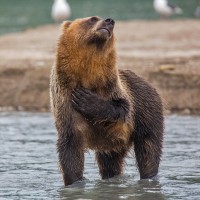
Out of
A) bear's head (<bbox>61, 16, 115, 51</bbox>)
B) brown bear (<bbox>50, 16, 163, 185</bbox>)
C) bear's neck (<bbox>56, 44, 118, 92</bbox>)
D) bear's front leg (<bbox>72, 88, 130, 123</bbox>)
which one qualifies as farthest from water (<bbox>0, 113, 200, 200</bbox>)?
bear's head (<bbox>61, 16, 115, 51</bbox>)

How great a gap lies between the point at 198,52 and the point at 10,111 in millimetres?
4057

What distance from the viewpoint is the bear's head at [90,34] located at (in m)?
8.14

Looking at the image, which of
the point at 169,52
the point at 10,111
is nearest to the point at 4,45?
the point at 169,52

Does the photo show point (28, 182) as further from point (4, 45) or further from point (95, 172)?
point (4, 45)

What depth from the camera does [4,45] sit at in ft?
60.1

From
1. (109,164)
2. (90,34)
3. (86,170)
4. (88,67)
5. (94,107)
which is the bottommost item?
(86,170)

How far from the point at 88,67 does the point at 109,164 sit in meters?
1.23

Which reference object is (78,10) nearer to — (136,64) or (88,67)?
(136,64)

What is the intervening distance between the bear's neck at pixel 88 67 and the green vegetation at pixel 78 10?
14.9m

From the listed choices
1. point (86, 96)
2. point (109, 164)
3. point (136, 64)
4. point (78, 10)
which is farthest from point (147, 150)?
point (78, 10)

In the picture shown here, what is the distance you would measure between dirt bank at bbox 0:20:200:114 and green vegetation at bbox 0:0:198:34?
437 cm

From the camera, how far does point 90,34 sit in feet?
26.9

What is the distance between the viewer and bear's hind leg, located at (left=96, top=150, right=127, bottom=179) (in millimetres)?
8953

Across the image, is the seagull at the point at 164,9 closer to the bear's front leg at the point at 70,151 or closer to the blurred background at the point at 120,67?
the blurred background at the point at 120,67
